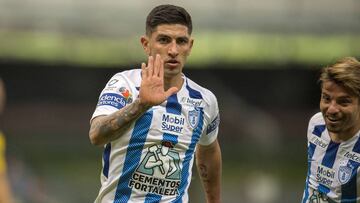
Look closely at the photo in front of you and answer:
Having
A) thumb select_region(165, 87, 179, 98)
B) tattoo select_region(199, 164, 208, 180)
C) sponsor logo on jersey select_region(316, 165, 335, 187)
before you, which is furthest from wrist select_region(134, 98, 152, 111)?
Answer: sponsor logo on jersey select_region(316, 165, 335, 187)

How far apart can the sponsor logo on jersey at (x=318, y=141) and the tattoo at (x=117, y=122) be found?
1.49 m

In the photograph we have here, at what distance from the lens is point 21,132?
27.3 metres

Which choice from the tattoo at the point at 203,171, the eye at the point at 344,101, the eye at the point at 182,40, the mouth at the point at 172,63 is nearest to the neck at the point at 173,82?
the mouth at the point at 172,63

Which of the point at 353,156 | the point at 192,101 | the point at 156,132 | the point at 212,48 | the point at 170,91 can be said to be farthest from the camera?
the point at 212,48

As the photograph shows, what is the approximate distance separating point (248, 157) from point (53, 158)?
4949mm

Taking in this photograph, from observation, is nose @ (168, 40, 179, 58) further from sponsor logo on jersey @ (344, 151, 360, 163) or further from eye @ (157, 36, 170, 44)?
sponsor logo on jersey @ (344, 151, 360, 163)

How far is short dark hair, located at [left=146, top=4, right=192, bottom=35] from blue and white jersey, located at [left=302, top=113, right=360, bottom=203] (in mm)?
1225

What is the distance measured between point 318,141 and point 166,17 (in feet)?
Answer: 4.64

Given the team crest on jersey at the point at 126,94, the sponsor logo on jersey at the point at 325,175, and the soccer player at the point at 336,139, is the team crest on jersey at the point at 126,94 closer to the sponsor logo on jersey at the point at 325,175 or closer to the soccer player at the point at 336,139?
the soccer player at the point at 336,139

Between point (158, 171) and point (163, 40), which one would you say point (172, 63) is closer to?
point (163, 40)

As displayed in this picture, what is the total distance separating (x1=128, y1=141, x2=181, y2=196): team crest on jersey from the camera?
22.1 ft

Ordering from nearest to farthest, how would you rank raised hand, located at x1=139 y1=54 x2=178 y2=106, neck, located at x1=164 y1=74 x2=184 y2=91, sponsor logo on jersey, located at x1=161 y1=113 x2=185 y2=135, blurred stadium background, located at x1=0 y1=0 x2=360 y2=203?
raised hand, located at x1=139 y1=54 x2=178 y2=106
sponsor logo on jersey, located at x1=161 y1=113 x2=185 y2=135
neck, located at x1=164 y1=74 x2=184 y2=91
blurred stadium background, located at x1=0 y1=0 x2=360 y2=203

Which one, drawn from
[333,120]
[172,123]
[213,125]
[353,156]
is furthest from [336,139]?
[172,123]

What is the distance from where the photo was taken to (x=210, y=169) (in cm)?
754
